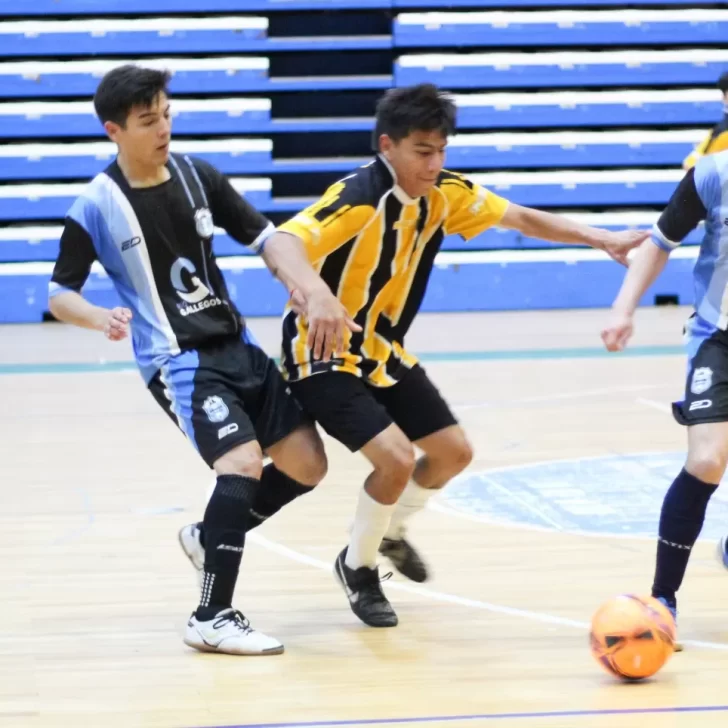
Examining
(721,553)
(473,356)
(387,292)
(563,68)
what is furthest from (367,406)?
(563,68)

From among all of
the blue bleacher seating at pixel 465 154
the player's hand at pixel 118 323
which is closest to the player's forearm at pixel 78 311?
the player's hand at pixel 118 323

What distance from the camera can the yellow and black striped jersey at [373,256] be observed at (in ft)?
13.1

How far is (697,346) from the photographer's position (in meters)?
3.90

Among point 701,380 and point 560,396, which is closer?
point 701,380

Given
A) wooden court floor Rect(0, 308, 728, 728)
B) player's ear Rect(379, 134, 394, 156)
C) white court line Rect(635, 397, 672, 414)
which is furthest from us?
white court line Rect(635, 397, 672, 414)

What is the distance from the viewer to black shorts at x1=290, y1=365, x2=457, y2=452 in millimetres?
3979

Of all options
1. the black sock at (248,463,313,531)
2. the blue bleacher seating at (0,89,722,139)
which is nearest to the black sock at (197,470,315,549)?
the black sock at (248,463,313,531)

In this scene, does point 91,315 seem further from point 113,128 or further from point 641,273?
point 641,273

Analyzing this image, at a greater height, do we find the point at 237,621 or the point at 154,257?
the point at 154,257

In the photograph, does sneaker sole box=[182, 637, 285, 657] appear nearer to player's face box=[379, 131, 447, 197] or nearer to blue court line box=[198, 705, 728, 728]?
blue court line box=[198, 705, 728, 728]

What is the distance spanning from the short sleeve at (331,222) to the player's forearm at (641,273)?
75cm

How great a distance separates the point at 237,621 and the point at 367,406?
2.32ft

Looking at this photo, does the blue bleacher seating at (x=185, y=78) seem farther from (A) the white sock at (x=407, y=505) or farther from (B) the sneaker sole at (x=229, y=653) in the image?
(B) the sneaker sole at (x=229, y=653)

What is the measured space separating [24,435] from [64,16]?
6537mm
